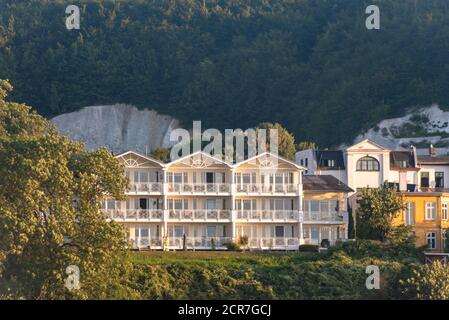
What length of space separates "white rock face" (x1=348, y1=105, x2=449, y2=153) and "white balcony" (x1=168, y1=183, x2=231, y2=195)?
3532cm

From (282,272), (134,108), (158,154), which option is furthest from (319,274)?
(134,108)

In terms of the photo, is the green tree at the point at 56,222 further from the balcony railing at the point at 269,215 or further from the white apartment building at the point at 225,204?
the balcony railing at the point at 269,215

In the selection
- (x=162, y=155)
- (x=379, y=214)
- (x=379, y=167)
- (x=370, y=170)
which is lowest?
(x=379, y=214)

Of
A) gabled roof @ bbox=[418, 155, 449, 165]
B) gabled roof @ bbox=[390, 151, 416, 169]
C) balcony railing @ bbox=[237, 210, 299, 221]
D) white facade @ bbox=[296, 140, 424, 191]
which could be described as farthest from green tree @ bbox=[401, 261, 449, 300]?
gabled roof @ bbox=[418, 155, 449, 165]

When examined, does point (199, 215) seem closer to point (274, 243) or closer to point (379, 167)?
point (274, 243)

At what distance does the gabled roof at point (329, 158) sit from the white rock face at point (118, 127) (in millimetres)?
45094

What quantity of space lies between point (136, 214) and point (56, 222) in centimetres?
1640

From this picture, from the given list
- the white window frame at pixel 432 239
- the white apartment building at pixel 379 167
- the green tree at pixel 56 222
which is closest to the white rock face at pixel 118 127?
the white apartment building at pixel 379 167

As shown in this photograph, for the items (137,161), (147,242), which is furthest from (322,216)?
(137,161)

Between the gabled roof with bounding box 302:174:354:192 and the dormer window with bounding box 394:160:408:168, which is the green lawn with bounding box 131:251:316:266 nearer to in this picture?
the gabled roof with bounding box 302:174:354:192

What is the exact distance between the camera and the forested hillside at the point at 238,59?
13988cm

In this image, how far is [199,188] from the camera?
81.9 m

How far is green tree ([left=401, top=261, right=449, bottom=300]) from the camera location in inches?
2589
